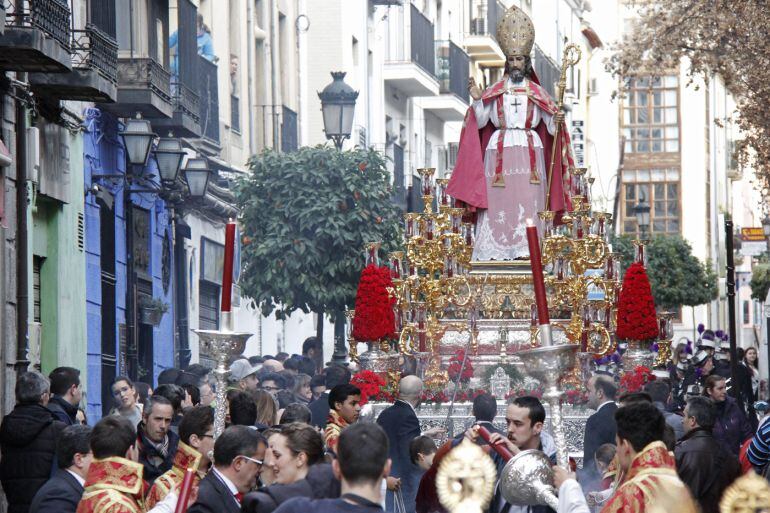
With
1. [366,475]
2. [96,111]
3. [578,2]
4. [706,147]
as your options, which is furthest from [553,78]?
[366,475]

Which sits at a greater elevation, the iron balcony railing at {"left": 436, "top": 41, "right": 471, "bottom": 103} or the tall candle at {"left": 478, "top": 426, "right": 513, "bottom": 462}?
the iron balcony railing at {"left": 436, "top": 41, "right": 471, "bottom": 103}

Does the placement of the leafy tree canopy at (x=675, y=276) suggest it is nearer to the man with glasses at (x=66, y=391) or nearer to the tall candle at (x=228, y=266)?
the man with glasses at (x=66, y=391)

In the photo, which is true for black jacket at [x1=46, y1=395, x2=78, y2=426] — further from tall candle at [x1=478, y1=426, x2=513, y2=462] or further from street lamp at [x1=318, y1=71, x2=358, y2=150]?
street lamp at [x1=318, y1=71, x2=358, y2=150]

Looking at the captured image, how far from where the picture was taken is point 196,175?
19.9 meters

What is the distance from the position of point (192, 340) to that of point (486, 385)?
1082 cm

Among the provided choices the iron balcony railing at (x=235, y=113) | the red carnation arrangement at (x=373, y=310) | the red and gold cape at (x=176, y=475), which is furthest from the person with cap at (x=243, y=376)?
the iron balcony railing at (x=235, y=113)

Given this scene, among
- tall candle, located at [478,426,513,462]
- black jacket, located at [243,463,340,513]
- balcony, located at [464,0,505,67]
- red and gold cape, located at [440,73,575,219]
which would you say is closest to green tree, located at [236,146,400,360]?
red and gold cape, located at [440,73,575,219]

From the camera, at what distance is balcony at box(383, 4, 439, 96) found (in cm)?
3650

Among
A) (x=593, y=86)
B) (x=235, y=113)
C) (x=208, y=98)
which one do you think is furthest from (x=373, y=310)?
(x=593, y=86)

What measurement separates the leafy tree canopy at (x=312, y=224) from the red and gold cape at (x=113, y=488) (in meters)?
15.7

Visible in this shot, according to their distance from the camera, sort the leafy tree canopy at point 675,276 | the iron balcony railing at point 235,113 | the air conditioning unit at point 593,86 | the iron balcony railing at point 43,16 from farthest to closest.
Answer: the air conditioning unit at point 593,86
the leafy tree canopy at point 675,276
the iron balcony railing at point 235,113
the iron balcony railing at point 43,16

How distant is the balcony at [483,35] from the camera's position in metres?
42.8

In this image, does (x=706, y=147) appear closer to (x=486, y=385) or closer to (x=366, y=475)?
(x=486, y=385)

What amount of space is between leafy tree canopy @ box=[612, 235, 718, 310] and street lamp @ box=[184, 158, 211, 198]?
2856cm
